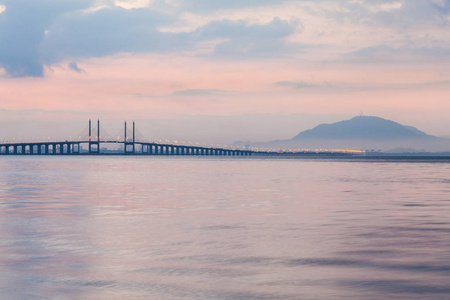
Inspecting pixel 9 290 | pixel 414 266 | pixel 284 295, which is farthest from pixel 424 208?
pixel 9 290

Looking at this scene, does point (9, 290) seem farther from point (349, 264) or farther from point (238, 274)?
point (349, 264)

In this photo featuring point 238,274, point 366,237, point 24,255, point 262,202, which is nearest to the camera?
point 238,274

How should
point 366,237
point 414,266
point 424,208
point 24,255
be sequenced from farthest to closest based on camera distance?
point 424,208 → point 366,237 → point 24,255 → point 414,266

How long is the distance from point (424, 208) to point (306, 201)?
573 centimetres

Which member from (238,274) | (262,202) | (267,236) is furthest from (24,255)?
(262,202)

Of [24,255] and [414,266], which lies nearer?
[414,266]

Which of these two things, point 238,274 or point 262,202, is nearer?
point 238,274

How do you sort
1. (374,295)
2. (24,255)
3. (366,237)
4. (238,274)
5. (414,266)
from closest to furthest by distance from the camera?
(374,295), (238,274), (414,266), (24,255), (366,237)

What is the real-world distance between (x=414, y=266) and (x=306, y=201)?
709 inches

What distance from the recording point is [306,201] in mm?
30547

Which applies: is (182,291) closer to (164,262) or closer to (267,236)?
(164,262)

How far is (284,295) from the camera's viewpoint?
9.98 meters

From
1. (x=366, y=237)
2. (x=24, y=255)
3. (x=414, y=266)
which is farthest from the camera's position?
(x=366, y=237)

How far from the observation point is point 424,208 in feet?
88.7
